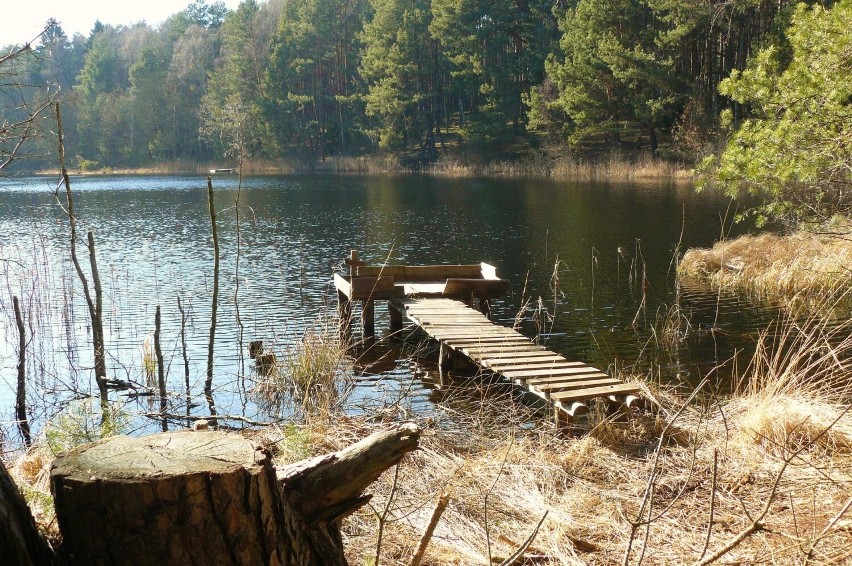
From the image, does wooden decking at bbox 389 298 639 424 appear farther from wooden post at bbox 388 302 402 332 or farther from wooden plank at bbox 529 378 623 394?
wooden post at bbox 388 302 402 332

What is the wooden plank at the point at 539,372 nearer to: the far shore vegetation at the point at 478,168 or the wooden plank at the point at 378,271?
the wooden plank at the point at 378,271

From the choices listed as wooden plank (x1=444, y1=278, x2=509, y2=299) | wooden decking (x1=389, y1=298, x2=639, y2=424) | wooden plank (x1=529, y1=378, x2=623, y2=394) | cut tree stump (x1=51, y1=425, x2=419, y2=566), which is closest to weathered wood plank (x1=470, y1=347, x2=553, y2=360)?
wooden decking (x1=389, y1=298, x2=639, y2=424)

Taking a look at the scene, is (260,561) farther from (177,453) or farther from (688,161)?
(688,161)

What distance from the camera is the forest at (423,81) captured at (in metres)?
42.5

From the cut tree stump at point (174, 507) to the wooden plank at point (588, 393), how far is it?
4974mm

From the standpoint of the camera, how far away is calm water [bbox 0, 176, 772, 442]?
11469 millimetres

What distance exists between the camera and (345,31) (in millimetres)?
69875

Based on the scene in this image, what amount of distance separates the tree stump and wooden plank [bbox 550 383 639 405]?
5.17 m

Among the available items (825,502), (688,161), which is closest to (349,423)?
(825,502)

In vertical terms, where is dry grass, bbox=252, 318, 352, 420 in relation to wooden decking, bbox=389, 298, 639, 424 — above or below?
below

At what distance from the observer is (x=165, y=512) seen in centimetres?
244

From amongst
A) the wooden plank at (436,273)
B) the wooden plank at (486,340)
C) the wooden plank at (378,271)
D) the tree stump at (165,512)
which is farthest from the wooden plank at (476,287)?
the tree stump at (165,512)

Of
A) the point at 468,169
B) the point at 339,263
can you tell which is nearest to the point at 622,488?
the point at 339,263

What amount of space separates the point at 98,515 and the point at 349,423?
404 cm
